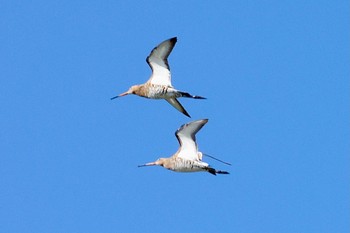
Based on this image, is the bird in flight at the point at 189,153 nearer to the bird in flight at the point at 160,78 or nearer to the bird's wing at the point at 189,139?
the bird's wing at the point at 189,139

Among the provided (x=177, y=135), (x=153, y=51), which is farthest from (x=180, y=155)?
(x=153, y=51)

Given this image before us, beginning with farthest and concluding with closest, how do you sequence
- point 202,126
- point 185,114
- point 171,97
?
point 185,114
point 171,97
point 202,126

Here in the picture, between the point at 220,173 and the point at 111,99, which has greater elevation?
the point at 111,99

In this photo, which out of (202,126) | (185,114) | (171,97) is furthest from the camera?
(185,114)

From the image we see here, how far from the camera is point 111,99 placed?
39.5 meters

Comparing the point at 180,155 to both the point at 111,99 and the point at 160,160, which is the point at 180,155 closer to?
the point at 160,160

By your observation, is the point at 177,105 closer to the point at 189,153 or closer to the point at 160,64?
the point at 160,64

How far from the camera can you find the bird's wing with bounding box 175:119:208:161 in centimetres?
3484

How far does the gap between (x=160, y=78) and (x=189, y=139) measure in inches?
104

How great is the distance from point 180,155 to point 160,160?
1629mm

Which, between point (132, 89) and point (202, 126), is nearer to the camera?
point (202, 126)

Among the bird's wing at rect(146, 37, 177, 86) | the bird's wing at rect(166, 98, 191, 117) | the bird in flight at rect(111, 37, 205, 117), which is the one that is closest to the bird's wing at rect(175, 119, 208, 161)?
the bird in flight at rect(111, 37, 205, 117)

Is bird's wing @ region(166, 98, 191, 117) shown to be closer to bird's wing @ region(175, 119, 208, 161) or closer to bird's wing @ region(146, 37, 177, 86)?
bird's wing @ region(146, 37, 177, 86)

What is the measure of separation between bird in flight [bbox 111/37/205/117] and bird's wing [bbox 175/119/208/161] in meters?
1.08
